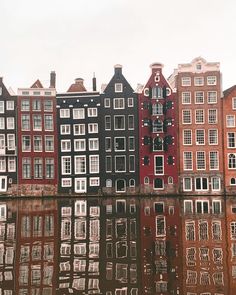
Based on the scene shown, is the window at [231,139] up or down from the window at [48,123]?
down

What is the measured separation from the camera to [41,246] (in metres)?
26.3

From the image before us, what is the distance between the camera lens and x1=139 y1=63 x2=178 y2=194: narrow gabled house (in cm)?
7444

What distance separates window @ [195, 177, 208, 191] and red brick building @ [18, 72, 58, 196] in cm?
2312

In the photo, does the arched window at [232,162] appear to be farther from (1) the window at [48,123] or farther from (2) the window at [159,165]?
(1) the window at [48,123]

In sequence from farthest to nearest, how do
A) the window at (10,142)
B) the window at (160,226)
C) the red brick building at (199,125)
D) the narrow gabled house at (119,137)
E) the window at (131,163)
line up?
the window at (131,163), the window at (10,142), the narrow gabled house at (119,137), the red brick building at (199,125), the window at (160,226)

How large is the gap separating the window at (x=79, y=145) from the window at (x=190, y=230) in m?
41.7

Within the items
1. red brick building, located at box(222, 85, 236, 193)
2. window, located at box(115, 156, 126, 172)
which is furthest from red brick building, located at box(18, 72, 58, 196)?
red brick building, located at box(222, 85, 236, 193)

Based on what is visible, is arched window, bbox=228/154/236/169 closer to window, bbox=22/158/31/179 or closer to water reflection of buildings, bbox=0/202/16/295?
window, bbox=22/158/31/179

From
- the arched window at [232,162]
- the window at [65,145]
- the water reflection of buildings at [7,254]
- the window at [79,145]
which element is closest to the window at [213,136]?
the arched window at [232,162]

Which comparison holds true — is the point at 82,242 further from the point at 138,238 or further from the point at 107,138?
the point at 107,138

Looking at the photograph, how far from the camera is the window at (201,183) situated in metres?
73.9

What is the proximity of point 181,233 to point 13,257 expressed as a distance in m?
11.9

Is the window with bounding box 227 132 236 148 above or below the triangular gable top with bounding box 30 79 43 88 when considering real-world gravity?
below

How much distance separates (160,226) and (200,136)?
43.6 meters
